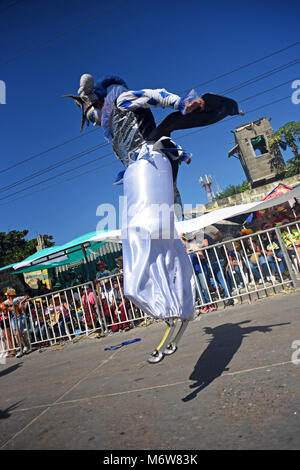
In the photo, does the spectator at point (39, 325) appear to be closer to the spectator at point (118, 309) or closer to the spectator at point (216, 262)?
the spectator at point (118, 309)

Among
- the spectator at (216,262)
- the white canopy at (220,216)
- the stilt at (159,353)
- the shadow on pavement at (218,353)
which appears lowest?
the shadow on pavement at (218,353)

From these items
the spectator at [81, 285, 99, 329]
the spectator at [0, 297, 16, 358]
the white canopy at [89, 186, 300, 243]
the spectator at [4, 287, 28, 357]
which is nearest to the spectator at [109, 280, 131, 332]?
the spectator at [81, 285, 99, 329]

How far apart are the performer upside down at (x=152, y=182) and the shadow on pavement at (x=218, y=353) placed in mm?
263

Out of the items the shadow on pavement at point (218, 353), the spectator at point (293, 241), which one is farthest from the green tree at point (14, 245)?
the shadow on pavement at point (218, 353)

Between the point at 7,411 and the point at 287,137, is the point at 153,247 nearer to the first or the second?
the point at 7,411

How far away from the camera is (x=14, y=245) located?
83.6 ft

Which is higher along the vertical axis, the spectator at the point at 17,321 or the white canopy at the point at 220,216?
the white canopy at the point at 220,216

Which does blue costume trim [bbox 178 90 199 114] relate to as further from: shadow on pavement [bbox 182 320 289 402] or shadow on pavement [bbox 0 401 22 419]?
shadow on pavement [bbox 0 401 22 419]

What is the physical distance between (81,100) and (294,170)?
35.8m

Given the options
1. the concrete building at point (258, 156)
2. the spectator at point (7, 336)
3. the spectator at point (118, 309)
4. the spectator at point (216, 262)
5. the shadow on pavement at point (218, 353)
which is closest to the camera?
the shadow on pavement at point (218, 353)

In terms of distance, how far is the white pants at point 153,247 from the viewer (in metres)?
2.01

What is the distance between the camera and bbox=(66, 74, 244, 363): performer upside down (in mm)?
2055
